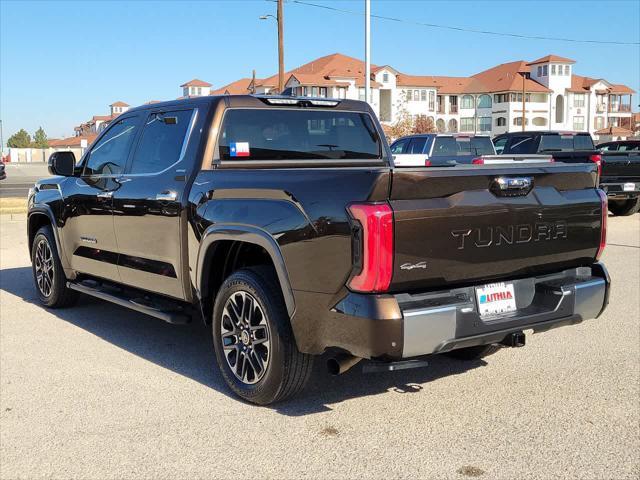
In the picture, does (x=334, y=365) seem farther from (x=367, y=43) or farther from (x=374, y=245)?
(x=367, y=43)

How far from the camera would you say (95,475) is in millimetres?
3363

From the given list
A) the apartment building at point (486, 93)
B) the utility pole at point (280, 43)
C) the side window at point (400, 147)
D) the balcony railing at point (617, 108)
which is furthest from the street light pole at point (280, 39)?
the balcony railing at point (617, 108)

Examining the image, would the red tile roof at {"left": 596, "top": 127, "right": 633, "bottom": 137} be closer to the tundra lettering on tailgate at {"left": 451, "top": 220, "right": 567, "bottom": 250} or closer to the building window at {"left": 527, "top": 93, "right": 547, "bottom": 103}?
the building window at {"left": 527, "top": 93, "right": 547, "bottom": 103}

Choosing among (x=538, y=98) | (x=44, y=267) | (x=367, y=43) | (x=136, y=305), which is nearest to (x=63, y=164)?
(x=44, y=267)

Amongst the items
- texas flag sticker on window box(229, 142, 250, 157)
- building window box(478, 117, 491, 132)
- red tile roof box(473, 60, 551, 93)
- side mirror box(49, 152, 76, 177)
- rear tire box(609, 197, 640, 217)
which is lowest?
rear tire box(609, 197, 640, 217)

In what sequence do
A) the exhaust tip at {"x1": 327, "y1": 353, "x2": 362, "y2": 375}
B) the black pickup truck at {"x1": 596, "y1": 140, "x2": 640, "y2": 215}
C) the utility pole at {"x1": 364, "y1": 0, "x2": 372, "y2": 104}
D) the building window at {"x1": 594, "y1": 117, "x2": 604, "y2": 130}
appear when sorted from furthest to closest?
the building window at {"x1": 594, "y1": 117, "x2": 604, "y2": 130}
the utility pole at {"x1": 364, "y1": 0, "x2": 372, "y2": 104}
the black pickup truck at {"x1": 596, "y1": 140, "x2": 640, "y2": 215}
the exhaust tip at {"x1": 327, "y1": 353, "x2": 362, "y2": 375}

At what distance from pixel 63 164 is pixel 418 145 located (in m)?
11.3

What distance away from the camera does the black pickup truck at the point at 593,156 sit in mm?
14812

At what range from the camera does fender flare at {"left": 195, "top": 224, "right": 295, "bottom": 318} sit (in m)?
3.86

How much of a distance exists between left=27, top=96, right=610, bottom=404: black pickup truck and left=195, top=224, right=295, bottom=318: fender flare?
0.5 inches

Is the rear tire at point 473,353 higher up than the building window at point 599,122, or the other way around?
the building window at point 599,122

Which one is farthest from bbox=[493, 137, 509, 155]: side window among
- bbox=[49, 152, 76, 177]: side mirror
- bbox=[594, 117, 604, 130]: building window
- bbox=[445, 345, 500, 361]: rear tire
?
bbox=[594, 117, 604, 130]: building window

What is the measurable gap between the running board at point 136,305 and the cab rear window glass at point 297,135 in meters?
1.17

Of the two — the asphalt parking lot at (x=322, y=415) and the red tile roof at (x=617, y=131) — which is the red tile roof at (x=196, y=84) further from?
the asphalt parking lot at (x=322, y=415)
